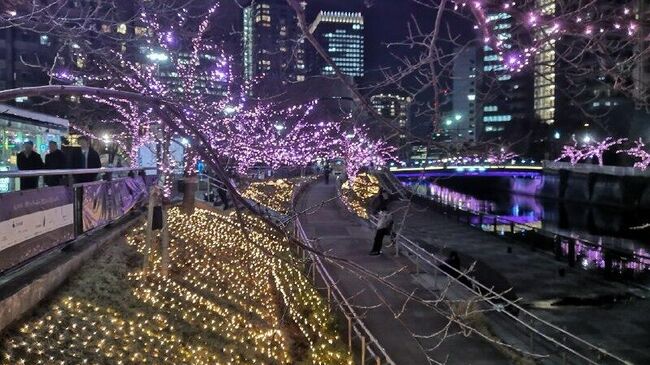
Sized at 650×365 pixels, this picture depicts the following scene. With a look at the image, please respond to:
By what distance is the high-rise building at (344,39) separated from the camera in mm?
6775

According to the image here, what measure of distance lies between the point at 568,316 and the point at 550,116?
73478 mm

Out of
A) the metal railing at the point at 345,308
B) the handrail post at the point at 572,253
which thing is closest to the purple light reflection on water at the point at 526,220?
the handrail post at the point at 572,253

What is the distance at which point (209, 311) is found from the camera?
9.97 m

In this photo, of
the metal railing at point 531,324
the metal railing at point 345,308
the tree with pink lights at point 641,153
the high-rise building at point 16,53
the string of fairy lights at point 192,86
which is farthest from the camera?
the tree with pink lights at point 641,153

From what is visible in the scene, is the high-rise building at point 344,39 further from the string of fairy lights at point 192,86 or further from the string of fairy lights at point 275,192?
the string of fairy lights at point 275,192

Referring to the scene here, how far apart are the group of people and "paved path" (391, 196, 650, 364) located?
6.32 m

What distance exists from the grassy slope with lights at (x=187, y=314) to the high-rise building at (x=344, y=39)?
8.30ft

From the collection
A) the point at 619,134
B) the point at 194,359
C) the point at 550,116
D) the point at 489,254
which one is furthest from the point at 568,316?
the point at 550,116

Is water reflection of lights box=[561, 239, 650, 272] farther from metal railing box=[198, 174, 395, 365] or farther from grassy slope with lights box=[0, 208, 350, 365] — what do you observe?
grassy slope with lights box=[0, 208, 350, 365]

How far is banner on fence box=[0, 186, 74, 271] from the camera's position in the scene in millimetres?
6488

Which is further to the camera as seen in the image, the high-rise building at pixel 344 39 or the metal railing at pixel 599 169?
the metal railing at pixel 599 169

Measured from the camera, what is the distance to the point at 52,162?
11031 mm

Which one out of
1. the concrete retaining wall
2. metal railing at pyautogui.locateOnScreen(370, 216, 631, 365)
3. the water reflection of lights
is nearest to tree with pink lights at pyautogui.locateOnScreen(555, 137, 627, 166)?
the water reflection of lights

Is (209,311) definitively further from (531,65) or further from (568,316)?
(568,316)
